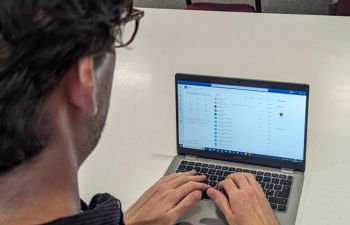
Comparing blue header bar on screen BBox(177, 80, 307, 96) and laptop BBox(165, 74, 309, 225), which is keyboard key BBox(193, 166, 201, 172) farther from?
blue header bar on screen BBox(177, 80, 307, 96)

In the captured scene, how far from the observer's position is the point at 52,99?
65 centimetres

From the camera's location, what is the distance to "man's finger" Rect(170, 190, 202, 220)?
1.07 metres

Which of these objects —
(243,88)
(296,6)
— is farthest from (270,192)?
(296,6)

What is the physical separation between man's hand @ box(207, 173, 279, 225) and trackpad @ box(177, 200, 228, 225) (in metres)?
0.02

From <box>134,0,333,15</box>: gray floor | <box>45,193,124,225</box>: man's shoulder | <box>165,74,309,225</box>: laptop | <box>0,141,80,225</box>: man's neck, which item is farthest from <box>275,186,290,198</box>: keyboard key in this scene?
<box>134,0,333,15</box>: gray floor

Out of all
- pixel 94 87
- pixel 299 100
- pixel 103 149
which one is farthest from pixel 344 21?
pixel 94 87

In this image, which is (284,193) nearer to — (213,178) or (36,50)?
(213,178)

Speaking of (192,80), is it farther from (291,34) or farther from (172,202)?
(291,34)

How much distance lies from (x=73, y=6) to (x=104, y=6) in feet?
0.14

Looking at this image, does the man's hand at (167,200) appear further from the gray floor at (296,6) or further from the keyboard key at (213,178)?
the gray floor at (296,6)

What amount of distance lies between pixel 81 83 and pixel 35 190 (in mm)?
152

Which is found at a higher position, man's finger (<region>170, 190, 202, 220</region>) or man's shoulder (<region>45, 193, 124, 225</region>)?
man's shoulder (<region>45, 193, 124, 225</region>)

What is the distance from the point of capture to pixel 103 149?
4.50 ft

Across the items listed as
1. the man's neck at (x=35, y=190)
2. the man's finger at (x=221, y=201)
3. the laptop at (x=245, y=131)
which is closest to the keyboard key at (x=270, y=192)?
the laptop at (x=245, y=131)
